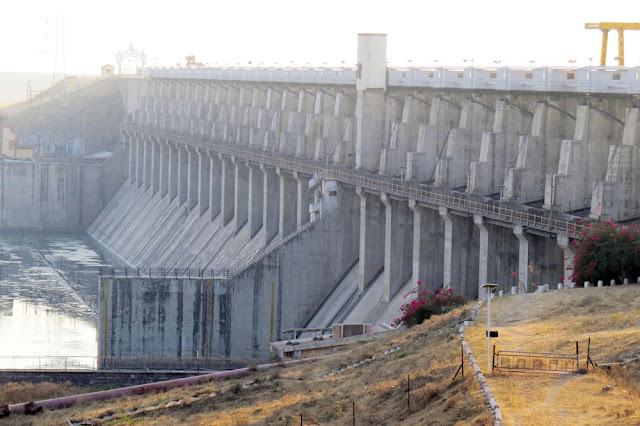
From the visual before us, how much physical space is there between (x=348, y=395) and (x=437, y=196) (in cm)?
1809

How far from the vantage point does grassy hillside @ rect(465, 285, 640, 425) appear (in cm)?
2166

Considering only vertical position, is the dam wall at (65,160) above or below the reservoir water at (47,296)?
above

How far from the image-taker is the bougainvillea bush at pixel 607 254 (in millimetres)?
34531

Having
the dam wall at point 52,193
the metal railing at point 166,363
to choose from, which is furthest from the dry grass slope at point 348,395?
the dam wall at point 52,193

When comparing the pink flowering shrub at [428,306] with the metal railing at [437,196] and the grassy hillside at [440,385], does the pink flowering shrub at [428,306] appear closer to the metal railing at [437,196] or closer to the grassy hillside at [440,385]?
the grassy hillside at [440,385]

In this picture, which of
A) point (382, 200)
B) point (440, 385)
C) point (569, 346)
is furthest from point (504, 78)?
point (440, 385)

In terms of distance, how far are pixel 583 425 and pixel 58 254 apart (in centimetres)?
7463

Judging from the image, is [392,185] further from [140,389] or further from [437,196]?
[140,389]

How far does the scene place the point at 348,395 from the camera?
94.6 feet

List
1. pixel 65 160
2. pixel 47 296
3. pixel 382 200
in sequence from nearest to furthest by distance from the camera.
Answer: pixel 382 200 → pixel 47 296 → pixel 65 160

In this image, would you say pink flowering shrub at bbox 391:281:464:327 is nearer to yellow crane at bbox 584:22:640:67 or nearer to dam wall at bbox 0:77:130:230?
yellow crane at bbox 584:22:640:67

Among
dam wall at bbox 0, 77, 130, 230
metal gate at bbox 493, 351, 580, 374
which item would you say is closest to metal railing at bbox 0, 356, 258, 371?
metal gate at bbox 493, 351, 580, 374

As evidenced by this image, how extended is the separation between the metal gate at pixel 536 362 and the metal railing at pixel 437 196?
454 inches

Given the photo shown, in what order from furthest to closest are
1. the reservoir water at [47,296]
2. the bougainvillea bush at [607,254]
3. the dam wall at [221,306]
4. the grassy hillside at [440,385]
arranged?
the reservoir water at [47,296] → the dam wall at [221,306] → the bougainvillea bush at [607,254] → the grassy hillside at [440,385]
